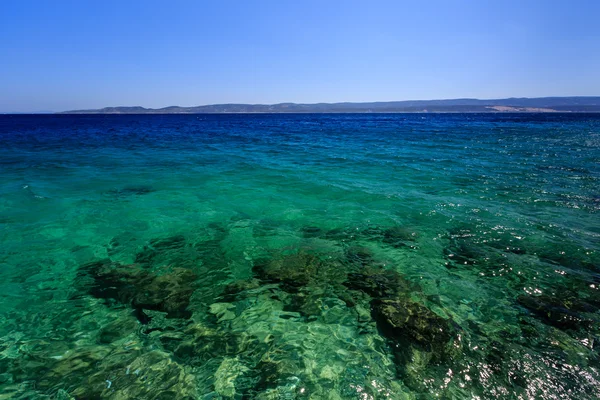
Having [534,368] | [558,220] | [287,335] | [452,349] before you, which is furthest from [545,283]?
[287,335]

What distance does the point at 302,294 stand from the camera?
5.37 m

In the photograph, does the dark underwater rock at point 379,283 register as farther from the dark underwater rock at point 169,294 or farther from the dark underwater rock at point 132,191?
the dark underwater rock at point 132,191

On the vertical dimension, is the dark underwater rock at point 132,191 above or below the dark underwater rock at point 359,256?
above

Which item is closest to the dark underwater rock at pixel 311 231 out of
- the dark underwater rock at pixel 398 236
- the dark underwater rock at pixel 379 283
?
the dark underwater rock at pixel 398 236

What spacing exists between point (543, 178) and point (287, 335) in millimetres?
14993

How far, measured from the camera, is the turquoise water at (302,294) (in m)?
3.63

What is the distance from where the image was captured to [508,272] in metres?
5.90

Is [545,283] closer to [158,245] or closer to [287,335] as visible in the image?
[287,335]

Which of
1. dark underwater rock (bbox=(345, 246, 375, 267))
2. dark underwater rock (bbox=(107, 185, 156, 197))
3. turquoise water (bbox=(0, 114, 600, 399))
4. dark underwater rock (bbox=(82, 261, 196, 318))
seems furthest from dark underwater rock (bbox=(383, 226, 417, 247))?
dark underwater rock (bbox=(107, 185, 156, 197))

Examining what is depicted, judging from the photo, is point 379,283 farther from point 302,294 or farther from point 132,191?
point 132,191

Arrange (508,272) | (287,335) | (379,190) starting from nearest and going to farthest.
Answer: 1. (287,335)
2. (508,272)
3. (379,190)

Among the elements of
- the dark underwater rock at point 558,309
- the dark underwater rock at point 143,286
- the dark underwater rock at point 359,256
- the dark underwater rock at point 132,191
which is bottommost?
the dark underwater rock at point 558,309

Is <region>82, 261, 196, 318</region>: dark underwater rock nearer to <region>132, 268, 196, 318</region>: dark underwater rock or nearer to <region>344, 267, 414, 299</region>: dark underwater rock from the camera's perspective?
<region>132, 268, 196, 318</region>: dark underwater rock

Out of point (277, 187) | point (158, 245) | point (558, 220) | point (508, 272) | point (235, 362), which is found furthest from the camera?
point (277, 187)
